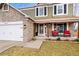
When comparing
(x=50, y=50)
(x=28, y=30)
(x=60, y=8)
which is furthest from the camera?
(x=28, y=30)

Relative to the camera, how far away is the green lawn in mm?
4070

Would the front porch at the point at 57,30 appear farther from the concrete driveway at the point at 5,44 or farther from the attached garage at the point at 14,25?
the concrete driveway at the point at 5,44

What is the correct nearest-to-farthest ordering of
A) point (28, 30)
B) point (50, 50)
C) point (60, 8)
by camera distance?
point (50, 50) → point (60, 8) → point (28, 30)

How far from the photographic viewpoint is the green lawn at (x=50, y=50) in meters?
4.07

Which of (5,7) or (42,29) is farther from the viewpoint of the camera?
(42,29)

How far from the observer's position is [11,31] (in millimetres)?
4359

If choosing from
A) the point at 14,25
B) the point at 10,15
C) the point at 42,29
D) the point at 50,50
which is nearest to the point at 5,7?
the point at 10,15

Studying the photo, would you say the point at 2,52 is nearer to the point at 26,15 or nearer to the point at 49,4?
the point at 26,15

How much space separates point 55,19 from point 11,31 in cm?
81

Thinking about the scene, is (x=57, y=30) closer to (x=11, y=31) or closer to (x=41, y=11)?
(x=41, y=11)

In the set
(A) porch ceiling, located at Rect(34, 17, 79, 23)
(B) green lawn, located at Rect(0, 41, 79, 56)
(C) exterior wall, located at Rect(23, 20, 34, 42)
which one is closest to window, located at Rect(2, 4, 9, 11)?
(C) exterior wall, located at Rect(23, 20, 34, 42)

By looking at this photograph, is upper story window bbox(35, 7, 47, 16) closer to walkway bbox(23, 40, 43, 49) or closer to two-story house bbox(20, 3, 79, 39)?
two-story house bbox(20, 3, 79, 39)

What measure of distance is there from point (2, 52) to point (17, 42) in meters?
0.31

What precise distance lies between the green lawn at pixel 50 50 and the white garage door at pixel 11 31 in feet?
0.74
